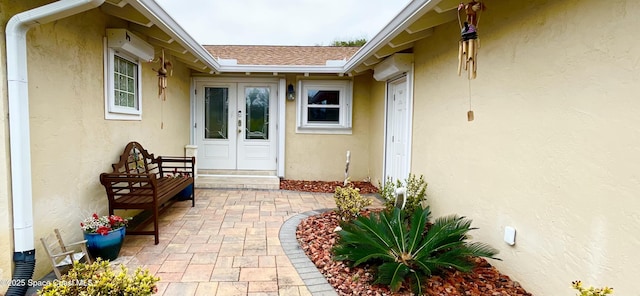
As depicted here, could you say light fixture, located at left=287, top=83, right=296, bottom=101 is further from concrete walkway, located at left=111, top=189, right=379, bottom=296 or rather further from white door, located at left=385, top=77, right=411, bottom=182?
concrete walkway, located at left=111, top=189, right=379, bottom=296

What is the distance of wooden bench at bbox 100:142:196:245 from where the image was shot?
3.31m

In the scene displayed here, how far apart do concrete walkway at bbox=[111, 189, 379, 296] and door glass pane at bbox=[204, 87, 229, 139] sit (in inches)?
92.1

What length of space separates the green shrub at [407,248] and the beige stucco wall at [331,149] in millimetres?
4068

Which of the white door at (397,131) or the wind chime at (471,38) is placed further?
the white door at (397,131)

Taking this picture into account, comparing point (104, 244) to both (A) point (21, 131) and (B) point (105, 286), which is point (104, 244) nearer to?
(A) point (21, 131)

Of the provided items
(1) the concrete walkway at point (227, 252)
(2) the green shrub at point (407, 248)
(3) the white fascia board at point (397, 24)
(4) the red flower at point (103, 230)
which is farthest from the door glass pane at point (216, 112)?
(2) the green shrub at point (407, 248)

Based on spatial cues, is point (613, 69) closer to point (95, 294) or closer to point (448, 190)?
point (448, 190)

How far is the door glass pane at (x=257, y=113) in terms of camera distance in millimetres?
7129

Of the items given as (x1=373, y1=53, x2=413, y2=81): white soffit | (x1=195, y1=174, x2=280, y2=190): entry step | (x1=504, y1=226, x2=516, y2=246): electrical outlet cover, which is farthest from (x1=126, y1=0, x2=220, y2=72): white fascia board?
(x1=504, y1=226, x2=516, y2=246): electrical outlet cover

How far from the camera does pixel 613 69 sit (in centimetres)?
179

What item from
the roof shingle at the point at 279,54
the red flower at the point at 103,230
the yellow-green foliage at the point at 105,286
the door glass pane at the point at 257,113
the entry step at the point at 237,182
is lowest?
the entry step at the point at 237,182

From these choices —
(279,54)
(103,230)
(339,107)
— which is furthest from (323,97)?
(103,230)

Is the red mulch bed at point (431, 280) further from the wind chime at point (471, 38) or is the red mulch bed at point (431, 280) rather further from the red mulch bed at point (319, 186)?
the red mulch bed at point (319, 186)

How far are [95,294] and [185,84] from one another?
5.65m
